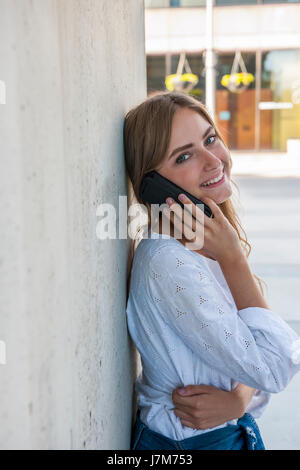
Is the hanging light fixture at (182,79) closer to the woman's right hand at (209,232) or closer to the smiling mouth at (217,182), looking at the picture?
the smiling mouth at (217,182)

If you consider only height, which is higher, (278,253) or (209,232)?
(209,232)

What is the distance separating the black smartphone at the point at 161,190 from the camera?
1.53 m

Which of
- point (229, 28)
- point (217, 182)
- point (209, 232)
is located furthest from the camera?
point (229, 28)

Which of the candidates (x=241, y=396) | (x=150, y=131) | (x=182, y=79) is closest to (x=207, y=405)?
(x=241, y=396)

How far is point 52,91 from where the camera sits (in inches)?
29.4

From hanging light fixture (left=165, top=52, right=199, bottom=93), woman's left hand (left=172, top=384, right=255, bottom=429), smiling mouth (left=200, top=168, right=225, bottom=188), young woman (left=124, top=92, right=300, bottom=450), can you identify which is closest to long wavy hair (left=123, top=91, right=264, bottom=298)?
young woman (left=124, top=92, right=300, bottom=450)

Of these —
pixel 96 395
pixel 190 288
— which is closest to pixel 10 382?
pixel 96 395

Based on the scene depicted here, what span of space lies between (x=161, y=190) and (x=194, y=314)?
0.44 m

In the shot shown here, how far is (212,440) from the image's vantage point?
1446mm

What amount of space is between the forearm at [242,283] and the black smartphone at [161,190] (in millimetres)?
165

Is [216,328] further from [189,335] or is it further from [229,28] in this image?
[229,28]

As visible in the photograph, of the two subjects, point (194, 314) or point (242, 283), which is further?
point (242, 283)

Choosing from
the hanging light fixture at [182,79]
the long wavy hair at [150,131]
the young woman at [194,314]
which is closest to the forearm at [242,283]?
the young woman at [194,314]
